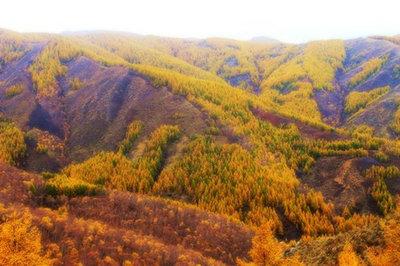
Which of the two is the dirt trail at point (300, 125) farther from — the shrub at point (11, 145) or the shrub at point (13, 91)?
the shrub at point (13, 91)

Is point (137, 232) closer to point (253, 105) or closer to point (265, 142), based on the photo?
point (265, 142)

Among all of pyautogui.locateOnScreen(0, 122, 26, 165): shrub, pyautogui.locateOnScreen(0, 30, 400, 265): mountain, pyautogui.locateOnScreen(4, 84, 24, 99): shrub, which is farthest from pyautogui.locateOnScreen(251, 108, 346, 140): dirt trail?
pyautogui.locateOnScreen(4, 84, 24, 99): shrub

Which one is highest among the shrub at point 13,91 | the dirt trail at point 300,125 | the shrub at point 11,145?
the dirt trail at point 300,125

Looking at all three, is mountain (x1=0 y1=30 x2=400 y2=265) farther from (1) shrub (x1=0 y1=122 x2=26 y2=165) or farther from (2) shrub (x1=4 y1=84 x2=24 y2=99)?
(2) shrub (x1=4 y1=84 x2=24 y2=99)

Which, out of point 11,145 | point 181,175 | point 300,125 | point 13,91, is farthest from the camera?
point 13,91

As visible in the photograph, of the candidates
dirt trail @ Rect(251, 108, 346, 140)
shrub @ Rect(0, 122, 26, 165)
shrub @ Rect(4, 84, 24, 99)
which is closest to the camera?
shrub @ Rect(0, 122, 26, 165)

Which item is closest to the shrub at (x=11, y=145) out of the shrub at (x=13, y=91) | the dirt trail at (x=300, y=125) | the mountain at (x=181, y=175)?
the mountain at (x=181, y=175)

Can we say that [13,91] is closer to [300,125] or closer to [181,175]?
[181,175]

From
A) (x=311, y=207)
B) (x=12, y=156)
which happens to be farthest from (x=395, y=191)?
(x=12, y=156)

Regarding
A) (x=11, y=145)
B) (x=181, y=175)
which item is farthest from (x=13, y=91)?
(x=181, y=175)
